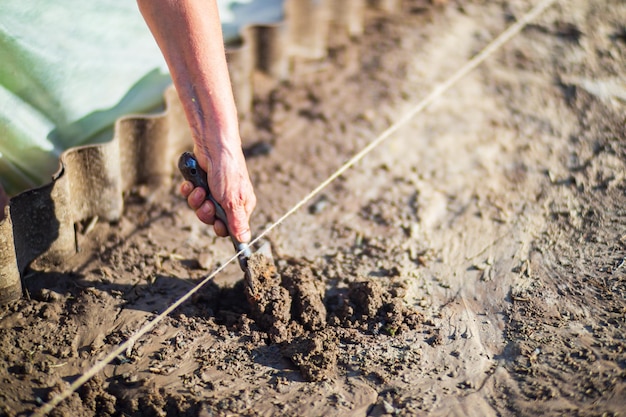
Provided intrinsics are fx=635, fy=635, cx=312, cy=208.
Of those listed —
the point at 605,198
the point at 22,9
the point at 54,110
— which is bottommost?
the point at 605,198

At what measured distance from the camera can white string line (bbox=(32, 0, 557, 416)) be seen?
2.18 m

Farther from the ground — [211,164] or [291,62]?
[211,164]

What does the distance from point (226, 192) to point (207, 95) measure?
37 cm

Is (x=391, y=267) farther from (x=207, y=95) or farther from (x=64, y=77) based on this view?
(x=64, y=77)

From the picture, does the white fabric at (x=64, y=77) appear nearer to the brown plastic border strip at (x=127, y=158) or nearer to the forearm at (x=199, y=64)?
the brown plastic border strip at (x=127, y=158)

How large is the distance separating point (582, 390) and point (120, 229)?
2027 millimetres

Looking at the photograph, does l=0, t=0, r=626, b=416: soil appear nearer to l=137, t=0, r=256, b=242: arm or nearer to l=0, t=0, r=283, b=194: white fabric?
l=137, t=0, r=256, b=242: arm

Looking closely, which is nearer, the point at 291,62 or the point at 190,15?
the point at 190,15

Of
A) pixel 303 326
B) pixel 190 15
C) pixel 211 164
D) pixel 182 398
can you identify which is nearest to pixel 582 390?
pixel 303 326

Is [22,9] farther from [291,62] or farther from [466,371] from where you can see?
[466,371]

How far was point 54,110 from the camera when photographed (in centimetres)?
304

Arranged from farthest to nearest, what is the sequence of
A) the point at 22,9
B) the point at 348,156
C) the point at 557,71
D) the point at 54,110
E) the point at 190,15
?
the point at 557,71 → the point at 348,156 → the point at 54,110 → the point at 22,9 → the point at 190,15

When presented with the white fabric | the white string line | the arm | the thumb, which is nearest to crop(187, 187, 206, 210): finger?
the arm

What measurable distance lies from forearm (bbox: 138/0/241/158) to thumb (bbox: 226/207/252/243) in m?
0.22
